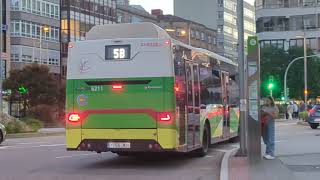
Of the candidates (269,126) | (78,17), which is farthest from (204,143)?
(78,17)

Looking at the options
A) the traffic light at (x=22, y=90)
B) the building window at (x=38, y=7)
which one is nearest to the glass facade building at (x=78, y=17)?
the building window at (x=38, y=7)

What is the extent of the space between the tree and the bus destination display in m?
37.2

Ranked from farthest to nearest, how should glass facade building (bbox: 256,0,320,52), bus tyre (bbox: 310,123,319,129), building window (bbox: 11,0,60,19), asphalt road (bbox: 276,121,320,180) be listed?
glass facade building (bbox: 256,0,320,52) → building window (bbox: 11,0,60,19) → bus tyre (bbox: 310,123,319,129) → asphalt road (bbox: 276,121,320,180)

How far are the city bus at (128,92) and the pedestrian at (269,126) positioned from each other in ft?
6.62

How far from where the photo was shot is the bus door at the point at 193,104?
1645 cm

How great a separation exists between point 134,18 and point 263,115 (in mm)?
99448

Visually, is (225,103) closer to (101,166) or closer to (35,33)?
(101,166)

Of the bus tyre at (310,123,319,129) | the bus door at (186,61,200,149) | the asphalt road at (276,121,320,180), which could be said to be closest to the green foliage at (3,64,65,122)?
the bus tyre at (310,123,319,129)

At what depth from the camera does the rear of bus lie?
15.2 metres

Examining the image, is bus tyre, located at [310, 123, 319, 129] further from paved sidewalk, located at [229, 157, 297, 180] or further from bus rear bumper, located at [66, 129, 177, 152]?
bus rear bumper, located at [66, 129, 177, 152]

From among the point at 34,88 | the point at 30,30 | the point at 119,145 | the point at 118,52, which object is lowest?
the point at 119,145

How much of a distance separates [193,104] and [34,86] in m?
38.5

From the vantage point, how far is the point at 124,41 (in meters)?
15.7

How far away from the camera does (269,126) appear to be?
54.6 ft
